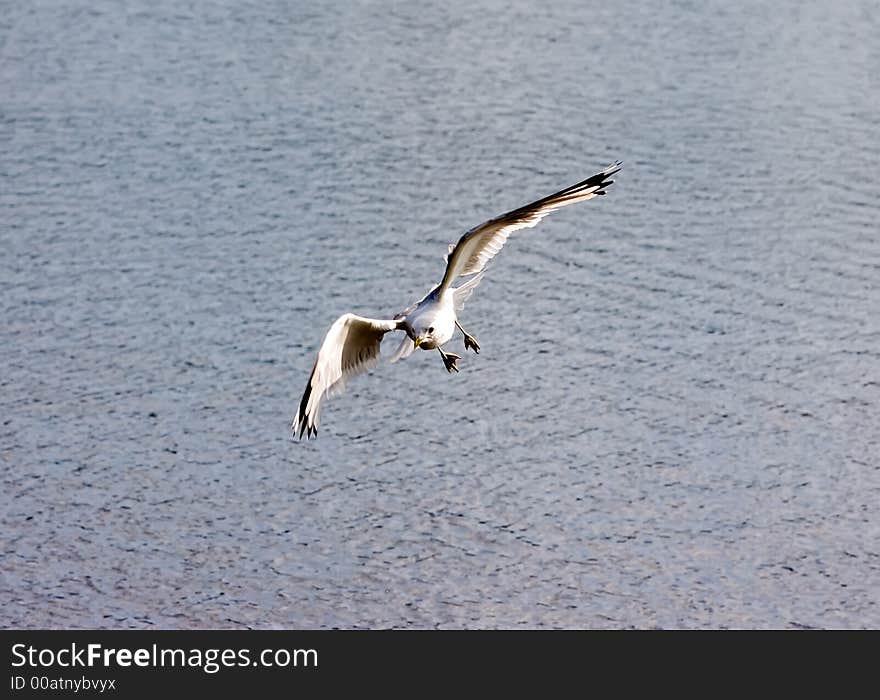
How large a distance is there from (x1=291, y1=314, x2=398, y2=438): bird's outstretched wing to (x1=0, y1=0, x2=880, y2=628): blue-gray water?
2.87m

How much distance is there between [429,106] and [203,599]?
1112cm

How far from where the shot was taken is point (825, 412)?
54.7 feet

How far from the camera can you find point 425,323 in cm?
1124

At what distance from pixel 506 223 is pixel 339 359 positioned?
165 centimetres

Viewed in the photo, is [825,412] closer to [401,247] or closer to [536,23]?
[401,247]

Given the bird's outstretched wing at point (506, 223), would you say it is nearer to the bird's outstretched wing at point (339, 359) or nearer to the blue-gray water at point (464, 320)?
the bird's outstretched wing at point (339, 359)

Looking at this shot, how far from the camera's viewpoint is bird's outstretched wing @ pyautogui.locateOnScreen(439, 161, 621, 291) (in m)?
11.5

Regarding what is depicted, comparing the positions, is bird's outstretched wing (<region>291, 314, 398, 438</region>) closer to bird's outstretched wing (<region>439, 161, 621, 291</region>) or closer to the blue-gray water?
bird's outstretched wing (<region>439, 161, 621, 291</region>)

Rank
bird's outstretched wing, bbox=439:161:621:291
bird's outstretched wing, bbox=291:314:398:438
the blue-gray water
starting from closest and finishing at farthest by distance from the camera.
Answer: bird's outstretched wing, bbox=291:314:398:438 → bird's outstretched wing, bbox=439:161:621:291 → the blue-gray water

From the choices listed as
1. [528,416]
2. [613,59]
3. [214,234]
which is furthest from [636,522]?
[613,59]

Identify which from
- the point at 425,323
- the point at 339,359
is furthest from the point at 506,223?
the point at 339,359

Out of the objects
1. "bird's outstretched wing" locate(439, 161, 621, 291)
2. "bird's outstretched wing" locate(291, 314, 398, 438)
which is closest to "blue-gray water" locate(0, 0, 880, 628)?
"bird's outstretched wing" locate(291, 314, 398, 438)

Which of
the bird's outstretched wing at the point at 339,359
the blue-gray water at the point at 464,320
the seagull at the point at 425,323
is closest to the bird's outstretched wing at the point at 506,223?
the seagull at the point at 425,323

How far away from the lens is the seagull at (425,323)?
11.3m
